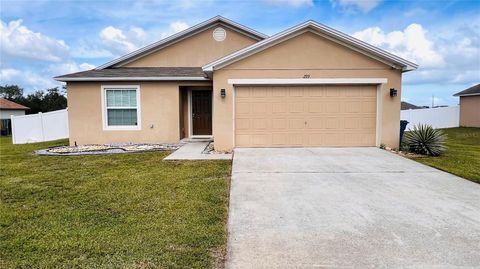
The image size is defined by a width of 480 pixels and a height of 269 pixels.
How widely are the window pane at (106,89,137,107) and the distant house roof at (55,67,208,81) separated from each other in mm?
607

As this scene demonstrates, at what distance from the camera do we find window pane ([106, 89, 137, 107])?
14.0 m

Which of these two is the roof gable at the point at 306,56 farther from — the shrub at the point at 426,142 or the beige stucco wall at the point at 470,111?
the beige stucco wall at the point at 470,111

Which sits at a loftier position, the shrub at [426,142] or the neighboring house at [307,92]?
the neighboring house at [307,92]

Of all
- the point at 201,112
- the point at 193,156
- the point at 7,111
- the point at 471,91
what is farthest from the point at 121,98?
the point at 7,111

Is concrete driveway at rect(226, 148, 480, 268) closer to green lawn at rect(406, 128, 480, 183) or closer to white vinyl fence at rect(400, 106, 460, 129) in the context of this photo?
green lawn at rect(406, 128, 480, 183)

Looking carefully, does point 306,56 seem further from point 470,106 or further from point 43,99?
point 43,99

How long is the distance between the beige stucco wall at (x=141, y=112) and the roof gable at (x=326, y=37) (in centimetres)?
316

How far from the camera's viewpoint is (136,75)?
549 inches

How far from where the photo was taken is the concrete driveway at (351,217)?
3.73 meters

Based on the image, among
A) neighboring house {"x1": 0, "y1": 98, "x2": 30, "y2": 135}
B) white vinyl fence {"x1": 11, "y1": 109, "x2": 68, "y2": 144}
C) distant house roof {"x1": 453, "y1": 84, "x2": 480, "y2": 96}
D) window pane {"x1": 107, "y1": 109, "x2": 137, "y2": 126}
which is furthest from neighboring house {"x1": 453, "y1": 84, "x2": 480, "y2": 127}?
neighboring house {"x1": 0, "y1": 98, "x2": 30, "y2": 135}

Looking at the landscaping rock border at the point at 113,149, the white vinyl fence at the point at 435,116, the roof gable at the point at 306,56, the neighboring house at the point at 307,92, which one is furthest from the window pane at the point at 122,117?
the white vinyl fence at the point at 435,116

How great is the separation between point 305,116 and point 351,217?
7.18 m

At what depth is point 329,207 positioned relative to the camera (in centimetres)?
551

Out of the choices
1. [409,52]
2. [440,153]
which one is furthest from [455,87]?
[440,153]
